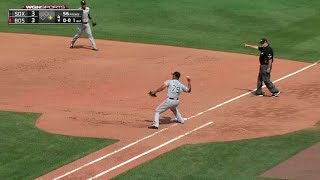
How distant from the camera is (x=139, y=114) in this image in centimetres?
2764

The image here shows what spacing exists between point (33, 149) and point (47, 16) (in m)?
16.6

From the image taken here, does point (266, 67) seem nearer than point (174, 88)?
No

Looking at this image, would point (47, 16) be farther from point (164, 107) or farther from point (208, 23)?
point (164, 107)

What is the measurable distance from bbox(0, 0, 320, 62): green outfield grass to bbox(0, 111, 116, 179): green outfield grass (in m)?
16.2

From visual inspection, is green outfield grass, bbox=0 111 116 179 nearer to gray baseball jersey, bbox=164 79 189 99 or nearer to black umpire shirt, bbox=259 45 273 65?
gray baseball jersey, bbox=164 79 189 99

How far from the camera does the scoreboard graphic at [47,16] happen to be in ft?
126

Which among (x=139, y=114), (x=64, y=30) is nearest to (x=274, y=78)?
(x=139, y=114)

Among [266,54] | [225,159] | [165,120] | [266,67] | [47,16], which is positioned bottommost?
[165,120]

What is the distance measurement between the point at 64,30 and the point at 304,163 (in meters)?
24.8

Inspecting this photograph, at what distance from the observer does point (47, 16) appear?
129ft

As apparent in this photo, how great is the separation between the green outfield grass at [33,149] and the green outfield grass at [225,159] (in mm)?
2322

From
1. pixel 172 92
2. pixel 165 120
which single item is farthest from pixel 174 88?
pixel 165 120

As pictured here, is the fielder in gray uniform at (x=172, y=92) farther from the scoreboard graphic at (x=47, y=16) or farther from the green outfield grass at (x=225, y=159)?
the scoreboard graphic at (x=47, y=16)

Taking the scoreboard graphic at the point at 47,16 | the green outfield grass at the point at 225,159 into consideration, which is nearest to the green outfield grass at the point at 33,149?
the green outfield grass at the point at 225,159
